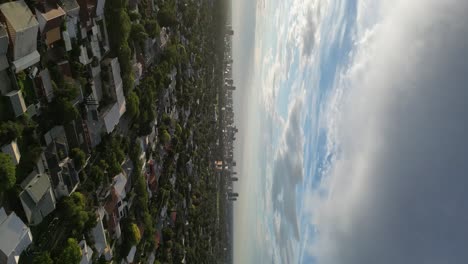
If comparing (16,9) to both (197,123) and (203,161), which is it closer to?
(197,123)

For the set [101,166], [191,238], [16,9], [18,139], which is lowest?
[191,238]

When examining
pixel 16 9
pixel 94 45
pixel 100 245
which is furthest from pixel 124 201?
pixel 16 9

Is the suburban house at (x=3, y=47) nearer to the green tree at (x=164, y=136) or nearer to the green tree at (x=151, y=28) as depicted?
the green tree at (x=151, y=28)

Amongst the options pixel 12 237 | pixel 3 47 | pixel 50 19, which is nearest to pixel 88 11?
pixel 50 19

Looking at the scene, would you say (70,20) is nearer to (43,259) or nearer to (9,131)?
(9,131)

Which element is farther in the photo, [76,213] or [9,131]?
[76,213]

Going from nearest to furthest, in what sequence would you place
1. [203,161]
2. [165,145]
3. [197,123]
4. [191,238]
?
[165,145] < [191,238] < [197,123] < [203,161]

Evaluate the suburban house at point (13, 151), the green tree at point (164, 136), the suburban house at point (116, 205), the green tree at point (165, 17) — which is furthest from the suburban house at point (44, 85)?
the green tree at point (165, 17)
